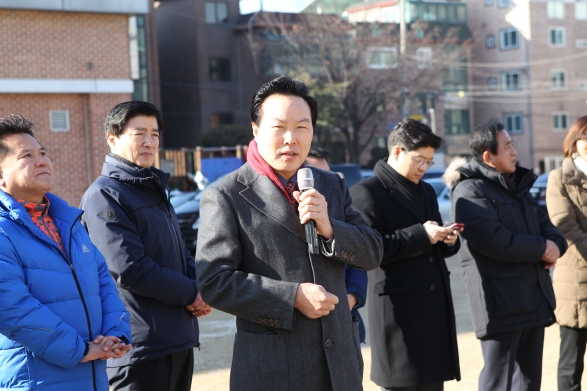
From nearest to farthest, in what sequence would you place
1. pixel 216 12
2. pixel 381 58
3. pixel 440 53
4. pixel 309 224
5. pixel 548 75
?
pixel 309 224 → pixel 381 58 → pixel 440 53 → pixel 216 12 → pixel 548 75

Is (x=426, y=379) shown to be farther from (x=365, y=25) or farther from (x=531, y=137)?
(x=531, y=137)

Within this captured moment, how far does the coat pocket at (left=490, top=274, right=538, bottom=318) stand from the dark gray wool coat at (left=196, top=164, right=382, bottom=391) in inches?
90.3

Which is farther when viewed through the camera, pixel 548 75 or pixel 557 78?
pixel 557 78

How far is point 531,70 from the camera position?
5009 cm

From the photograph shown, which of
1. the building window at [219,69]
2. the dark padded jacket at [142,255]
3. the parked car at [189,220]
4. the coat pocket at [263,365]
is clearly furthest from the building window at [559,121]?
the coat pocket at [263,365]

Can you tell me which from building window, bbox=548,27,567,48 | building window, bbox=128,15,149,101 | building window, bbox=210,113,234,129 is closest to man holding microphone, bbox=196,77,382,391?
building window, bbox=128,15,149,101

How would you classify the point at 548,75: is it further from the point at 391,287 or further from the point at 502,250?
the point at 391,287

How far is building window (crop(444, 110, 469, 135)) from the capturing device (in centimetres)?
4966

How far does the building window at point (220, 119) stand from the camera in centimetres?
4219

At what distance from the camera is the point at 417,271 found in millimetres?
4879

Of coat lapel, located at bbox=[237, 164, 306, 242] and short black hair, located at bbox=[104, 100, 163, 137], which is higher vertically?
short black hair, located at bbox=[104, 100, 163, 137]

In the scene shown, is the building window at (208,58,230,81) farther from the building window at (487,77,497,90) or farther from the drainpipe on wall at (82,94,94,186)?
the drainpipe on wall at (82,94,94,186)

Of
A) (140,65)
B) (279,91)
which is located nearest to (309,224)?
(279,91)

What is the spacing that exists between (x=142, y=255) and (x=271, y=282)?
1.37 m
